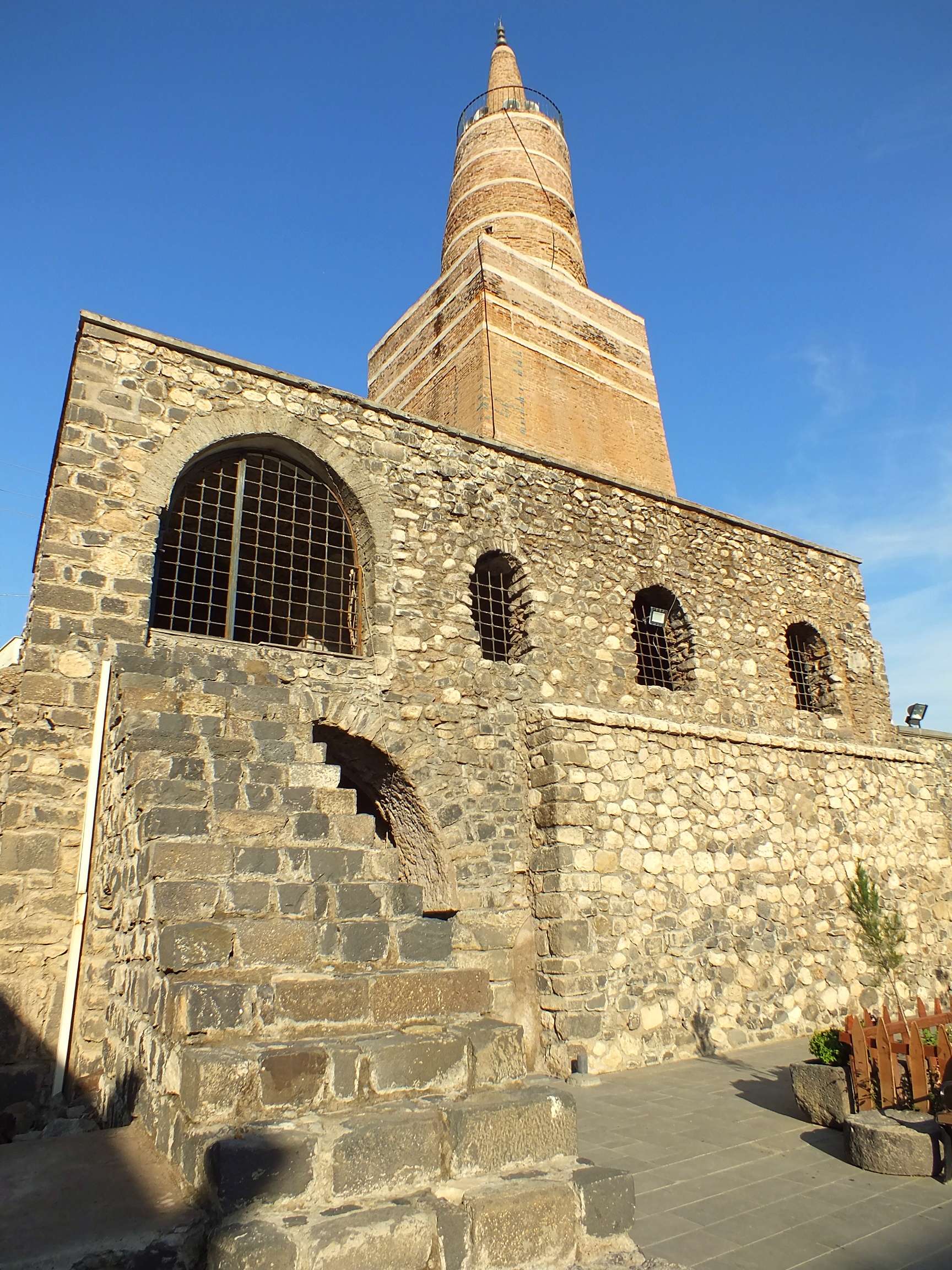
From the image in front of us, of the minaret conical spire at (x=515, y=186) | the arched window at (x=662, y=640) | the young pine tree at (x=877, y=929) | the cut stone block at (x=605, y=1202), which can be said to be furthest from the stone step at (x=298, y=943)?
the minaret conical spire at (x=515, y=186)

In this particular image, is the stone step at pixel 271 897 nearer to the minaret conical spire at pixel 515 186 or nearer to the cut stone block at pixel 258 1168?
the cut stone block at pixel 258 1168

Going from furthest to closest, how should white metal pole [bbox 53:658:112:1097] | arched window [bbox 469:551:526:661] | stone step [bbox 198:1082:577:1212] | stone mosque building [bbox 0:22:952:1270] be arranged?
1. arched window [bbox 469:551:526:661]
2. white metal pole [bbox 53:658:112:1097]
3. stone mosque building [bbox 0:22:952:1270]
4. stone step [bbox 198:1082:577:1212]

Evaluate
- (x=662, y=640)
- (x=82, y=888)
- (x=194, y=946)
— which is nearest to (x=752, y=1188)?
(x=194, y=946)

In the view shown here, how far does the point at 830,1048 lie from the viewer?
531cm

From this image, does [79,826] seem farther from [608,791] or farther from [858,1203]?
[858,1203]

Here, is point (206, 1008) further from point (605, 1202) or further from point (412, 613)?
point (412, 613)

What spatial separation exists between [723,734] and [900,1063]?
4542 millimetres

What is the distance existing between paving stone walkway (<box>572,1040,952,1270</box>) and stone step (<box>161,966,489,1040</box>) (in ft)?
4.79

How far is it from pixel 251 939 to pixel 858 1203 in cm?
344

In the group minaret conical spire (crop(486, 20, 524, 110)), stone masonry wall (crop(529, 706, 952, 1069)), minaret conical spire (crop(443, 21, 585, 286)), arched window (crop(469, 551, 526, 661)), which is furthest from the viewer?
minaret conical spire (crop(486, 20, 524, 110))

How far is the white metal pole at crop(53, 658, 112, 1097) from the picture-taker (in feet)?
16.7

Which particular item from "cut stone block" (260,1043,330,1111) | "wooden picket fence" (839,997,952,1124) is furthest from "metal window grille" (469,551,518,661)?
"cut stone block" (260,1043,330,1111)

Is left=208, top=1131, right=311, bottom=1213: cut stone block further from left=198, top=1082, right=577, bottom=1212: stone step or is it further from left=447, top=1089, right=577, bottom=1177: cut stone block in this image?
left=447, top=1089, right=577, bottom=1177: cut stone block

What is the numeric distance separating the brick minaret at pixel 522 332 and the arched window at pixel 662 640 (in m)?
4.08
